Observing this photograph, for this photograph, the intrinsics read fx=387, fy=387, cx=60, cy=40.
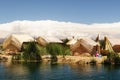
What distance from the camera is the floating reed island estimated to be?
70625 millimetres

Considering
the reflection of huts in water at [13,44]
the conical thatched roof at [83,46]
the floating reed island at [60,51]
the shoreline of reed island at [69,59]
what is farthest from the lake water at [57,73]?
the reflection of huts in water at [13,44]

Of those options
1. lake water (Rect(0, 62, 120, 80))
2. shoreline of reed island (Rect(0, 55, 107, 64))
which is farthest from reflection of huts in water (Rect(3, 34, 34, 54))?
lake water (Rect(0, 62, 120, 80))

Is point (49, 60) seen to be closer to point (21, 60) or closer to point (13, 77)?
point (21, 60)

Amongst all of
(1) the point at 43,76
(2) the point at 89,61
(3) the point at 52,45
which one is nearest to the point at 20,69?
(1) the point at 43,76

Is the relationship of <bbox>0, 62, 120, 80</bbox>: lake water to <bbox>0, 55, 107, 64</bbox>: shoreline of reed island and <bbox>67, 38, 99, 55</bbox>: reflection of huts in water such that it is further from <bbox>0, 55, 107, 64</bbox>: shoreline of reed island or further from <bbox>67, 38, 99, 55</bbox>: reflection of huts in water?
<bbox>67, 38, 99, 55</bbox>: reflection of huts in water

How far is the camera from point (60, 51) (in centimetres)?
7812

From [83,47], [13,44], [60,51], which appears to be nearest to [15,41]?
[13,44]

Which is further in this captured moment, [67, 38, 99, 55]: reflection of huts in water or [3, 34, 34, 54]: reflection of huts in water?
[3, 34, 34, 54]: reflection of huts in water

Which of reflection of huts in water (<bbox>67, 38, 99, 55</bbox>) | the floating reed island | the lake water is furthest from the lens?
reflection of huts in water (<bbox>67, 38, 99, 55</bbox>)

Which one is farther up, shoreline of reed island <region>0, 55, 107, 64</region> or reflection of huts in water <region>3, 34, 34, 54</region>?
reflection of huts in water <region>3, 34, 34, 54</region>

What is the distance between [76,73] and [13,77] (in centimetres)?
944

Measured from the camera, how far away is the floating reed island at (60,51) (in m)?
70.6

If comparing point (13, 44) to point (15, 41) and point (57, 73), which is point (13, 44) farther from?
point (57, 73)

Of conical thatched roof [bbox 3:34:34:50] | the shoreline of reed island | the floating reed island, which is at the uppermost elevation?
conical thatched roof [bbox 3:34:34:50]
